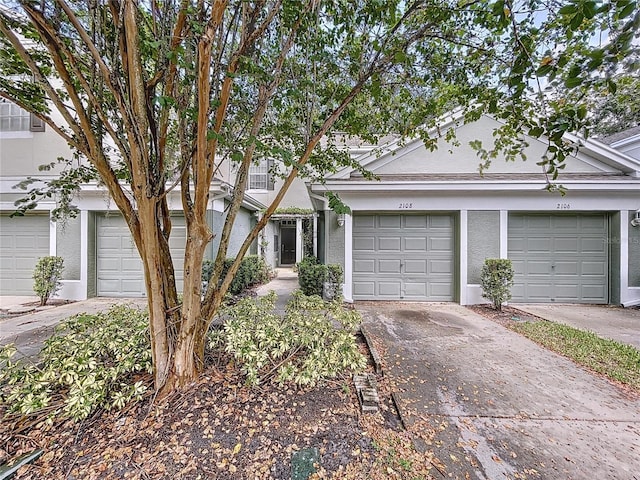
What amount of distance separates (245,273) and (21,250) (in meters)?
6.13

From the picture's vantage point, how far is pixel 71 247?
7.87 metres

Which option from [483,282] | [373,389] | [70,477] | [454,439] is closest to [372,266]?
[483,282]

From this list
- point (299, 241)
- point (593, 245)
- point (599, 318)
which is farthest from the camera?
point (299, 241)

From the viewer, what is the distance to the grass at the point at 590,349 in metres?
3.79

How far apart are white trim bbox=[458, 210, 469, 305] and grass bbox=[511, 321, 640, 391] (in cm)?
166

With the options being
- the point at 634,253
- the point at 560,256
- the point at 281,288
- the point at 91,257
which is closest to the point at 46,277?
the point at 91,257

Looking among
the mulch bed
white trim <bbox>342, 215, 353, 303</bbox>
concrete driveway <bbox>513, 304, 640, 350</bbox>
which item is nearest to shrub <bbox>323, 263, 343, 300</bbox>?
white trim <bbox>342, 215, 353, 303</bbox>

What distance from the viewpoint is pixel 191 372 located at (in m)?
2.89

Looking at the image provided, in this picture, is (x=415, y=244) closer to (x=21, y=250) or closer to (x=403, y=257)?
(x=403, y=257)

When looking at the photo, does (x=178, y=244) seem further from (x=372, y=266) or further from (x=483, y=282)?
(x=483, y=282)

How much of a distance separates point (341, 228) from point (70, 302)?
7323 mm

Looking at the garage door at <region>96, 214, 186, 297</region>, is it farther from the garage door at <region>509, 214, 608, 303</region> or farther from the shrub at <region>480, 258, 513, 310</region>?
the garage door at <region>509, 214, 608, 303</region>

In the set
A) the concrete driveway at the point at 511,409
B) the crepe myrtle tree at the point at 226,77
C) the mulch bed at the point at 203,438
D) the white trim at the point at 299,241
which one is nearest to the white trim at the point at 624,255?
the concrete driveway at the point at 511,409

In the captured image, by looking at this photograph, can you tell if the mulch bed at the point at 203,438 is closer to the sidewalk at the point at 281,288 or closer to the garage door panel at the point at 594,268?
the sidewalk at the point at 281,288
